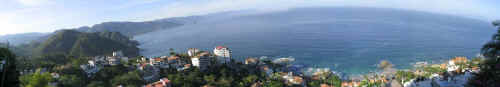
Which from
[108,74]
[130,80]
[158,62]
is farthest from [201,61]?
[108,74]

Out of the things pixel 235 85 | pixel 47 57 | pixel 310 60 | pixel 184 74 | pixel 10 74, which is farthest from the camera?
pixel 310 60

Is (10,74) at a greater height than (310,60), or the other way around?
(10,74)

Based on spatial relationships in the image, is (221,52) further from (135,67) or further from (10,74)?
(10,74)

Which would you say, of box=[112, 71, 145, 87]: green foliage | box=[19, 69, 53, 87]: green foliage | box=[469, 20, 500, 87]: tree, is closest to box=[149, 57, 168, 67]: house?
box=[112, 71, 145, 87]: green foliage

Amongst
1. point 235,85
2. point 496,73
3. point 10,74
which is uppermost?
point 10,74

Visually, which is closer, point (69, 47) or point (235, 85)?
point (235, 85)

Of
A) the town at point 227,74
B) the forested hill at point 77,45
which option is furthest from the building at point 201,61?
the forested hill at point 77,45

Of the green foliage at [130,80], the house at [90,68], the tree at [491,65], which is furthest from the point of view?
the house at [90,68]

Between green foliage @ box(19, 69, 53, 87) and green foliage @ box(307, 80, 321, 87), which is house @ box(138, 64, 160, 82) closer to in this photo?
green foliage @ box(307, 80, 321, 87)

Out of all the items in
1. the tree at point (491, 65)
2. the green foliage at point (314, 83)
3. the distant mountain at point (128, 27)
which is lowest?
the green foliage at point (314, 83)

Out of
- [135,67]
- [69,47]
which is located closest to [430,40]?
[135,67]

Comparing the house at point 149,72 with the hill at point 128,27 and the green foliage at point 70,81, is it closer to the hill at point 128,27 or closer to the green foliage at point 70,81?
the green foliage at point 70,81
